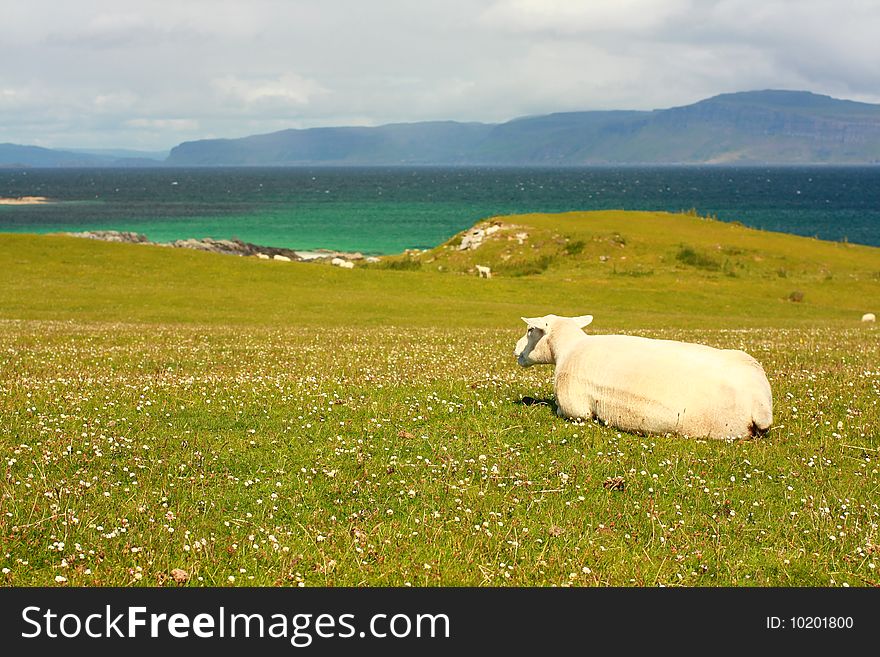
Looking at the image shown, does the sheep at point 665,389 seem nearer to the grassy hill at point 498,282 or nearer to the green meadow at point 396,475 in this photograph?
the green meadow at point 396,475

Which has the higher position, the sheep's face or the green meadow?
the sheep's face

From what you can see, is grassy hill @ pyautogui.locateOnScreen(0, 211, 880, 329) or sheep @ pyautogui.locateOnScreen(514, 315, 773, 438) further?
grassy hill @ pyautogui.locateOnScreen(0, 211, 880, 329)

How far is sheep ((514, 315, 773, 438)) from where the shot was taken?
1383cm

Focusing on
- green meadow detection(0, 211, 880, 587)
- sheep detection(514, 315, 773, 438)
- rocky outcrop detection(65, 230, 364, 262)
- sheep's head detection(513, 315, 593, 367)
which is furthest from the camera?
rocky outcrop detection(65, 230, 364, 262)

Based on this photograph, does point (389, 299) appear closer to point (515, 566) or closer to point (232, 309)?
point (232, 309)

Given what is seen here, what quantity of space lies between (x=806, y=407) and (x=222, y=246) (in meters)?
109

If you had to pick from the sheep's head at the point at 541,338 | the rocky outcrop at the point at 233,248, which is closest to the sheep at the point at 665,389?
the sheep's head at the point at 541,338

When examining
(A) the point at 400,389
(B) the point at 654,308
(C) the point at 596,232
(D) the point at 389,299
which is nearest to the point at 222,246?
(C) the point at 596,232

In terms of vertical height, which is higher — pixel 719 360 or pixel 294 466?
pixel 719 360

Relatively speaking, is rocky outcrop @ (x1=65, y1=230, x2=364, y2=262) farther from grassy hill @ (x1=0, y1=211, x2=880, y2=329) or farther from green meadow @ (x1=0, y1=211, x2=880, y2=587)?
green meadow @ (x1=0, y1=211, x2=880, y2=587)

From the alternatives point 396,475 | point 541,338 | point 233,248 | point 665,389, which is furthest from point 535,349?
point 233,248

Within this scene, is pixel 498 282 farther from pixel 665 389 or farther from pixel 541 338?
pixel 665 389

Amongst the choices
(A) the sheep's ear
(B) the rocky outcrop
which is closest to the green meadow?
(A) the sheep's ear
